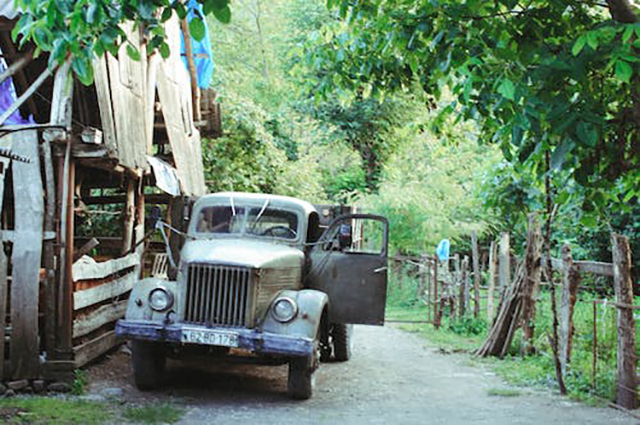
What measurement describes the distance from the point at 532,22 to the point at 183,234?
534 cm

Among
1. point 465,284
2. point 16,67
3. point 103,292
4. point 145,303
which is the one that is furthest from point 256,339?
point 465,284

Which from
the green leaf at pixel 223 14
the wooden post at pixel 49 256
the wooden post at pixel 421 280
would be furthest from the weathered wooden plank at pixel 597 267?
the wooden post at pixel 421 280

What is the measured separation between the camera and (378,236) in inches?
1028

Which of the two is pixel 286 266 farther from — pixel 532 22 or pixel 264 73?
pixel 264 73

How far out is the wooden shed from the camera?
785cm

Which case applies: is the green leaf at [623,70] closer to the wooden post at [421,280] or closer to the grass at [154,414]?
the grass at [154,414]

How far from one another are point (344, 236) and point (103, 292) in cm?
325

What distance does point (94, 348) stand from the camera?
924cm

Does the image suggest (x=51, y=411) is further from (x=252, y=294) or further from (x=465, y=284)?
(x=465, y=284)

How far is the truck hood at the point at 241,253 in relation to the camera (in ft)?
26.6

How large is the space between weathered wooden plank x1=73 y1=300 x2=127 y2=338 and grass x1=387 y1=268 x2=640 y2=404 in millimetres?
5380

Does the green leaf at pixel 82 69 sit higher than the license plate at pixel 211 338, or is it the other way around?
the green leaf at pixel 82 69

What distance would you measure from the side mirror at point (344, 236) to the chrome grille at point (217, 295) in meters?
1.69

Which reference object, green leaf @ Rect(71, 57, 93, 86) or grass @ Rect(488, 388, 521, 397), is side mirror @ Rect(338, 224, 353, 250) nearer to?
grass @ Rect(488, 388, 521, 397)
